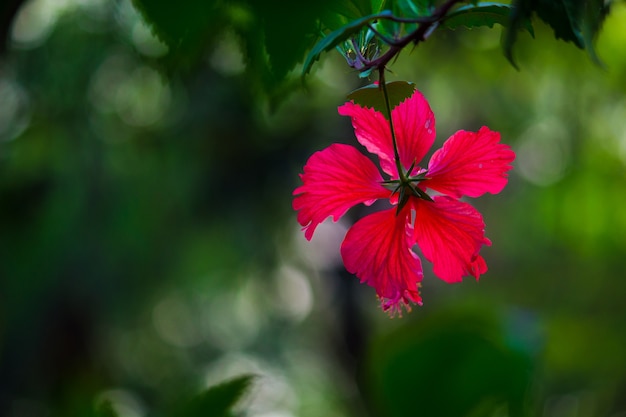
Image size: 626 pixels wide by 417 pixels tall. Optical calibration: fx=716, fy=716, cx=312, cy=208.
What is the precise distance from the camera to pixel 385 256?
0.41m

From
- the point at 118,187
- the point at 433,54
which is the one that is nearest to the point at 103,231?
the point at 118,187

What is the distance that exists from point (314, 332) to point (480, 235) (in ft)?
17.9

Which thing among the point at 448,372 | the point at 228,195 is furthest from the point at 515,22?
the point at 228,195

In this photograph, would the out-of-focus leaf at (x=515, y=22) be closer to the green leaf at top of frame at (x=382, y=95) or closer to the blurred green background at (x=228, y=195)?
the green leaf at top of frame at (x=382, y=95)

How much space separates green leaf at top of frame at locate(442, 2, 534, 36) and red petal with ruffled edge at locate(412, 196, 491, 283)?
11 centimetres

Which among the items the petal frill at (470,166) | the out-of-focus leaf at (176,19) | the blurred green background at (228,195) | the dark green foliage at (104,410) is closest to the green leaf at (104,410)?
the dark green foliage at (104,410)

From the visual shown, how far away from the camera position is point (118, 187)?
311cm

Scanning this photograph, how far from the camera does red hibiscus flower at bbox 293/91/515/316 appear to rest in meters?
0.41

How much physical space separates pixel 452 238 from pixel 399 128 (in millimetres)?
80

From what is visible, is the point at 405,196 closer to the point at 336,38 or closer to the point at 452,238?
the point at 452,238

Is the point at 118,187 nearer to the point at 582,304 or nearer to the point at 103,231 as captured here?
the point at 103,231

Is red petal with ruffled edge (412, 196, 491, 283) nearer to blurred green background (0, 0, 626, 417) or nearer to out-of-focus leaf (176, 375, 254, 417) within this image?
out-of-focus leaf (176, 375, 254, 417)

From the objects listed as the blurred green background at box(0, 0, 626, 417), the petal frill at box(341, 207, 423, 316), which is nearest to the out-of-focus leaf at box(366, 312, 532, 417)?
the petal frill at box(341, 207, 423, 316)

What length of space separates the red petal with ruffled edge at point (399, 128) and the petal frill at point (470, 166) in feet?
0.05
